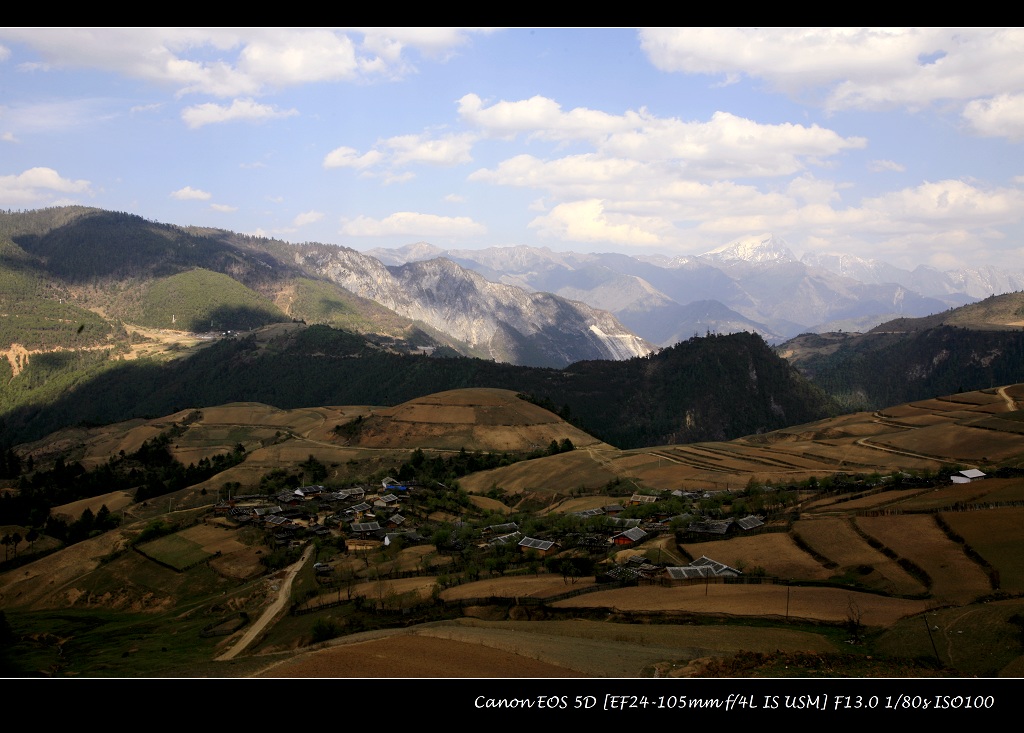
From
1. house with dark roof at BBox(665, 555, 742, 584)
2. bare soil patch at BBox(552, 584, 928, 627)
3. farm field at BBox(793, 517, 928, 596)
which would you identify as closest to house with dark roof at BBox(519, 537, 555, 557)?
house with dark roof at BBox(665, 555, 742, 584)

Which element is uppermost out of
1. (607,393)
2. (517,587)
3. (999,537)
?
(999,537)

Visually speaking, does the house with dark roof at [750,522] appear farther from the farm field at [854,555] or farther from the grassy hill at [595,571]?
the farm field at [854,555]

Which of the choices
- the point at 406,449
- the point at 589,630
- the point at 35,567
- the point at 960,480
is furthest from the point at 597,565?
the point at 406,449

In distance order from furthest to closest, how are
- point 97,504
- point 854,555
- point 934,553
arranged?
point 97,504, point 854,555, point 934,553

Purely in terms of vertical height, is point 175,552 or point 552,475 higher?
point 552,475

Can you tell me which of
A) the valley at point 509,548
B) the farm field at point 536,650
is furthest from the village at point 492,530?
the farm field at point 536,650

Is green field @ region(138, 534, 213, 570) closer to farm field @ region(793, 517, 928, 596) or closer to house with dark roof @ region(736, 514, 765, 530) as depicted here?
house with dark roof @ region(736, 514, 765, 530)

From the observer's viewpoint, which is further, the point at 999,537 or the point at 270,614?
the point at 270,614

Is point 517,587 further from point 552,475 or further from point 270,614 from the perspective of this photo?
point 552,475

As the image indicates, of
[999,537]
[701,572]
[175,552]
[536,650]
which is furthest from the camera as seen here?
[175,552]

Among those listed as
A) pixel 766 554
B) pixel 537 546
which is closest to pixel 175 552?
pixel 537 546

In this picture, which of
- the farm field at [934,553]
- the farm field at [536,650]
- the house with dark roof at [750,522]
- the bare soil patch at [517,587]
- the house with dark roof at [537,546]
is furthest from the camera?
the house with dark roof at [537,546]
